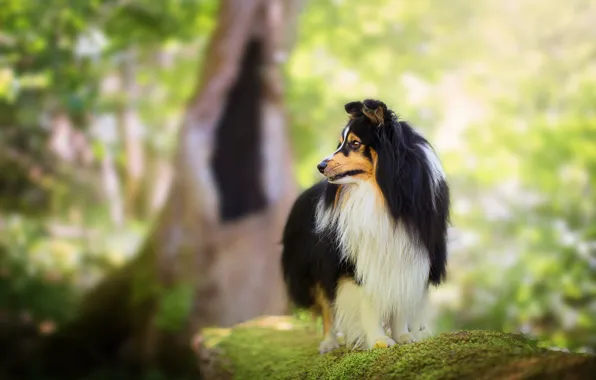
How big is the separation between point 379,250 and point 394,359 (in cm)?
37

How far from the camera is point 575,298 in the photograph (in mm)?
6074

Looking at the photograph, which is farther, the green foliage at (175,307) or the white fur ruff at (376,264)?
the green foliage at (175,307)

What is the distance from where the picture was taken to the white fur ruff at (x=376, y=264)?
199 centimetres

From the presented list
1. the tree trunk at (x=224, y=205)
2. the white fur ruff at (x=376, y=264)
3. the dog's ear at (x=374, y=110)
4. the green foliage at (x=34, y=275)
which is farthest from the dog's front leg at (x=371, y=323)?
the green foliage at (x=34, y=275)

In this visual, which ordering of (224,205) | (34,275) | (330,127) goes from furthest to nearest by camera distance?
(330,127)
(34,275)
(224,205)

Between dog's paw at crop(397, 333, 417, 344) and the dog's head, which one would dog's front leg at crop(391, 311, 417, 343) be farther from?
the dog's head

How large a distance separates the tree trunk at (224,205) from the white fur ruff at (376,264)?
3.23 metres

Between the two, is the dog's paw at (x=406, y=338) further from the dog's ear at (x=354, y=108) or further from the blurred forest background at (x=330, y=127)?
the blurred forest background at (x=330, y=127)

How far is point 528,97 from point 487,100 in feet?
1.97

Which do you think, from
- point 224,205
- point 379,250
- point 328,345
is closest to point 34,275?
point 224,205

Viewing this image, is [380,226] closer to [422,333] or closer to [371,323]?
[371,323]

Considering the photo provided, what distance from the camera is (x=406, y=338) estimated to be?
6.99 ft

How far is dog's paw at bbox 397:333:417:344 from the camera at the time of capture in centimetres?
212

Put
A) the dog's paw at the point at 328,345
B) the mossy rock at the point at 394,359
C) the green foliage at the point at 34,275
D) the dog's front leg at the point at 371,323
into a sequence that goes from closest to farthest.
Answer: the mossy rock at the point at 394,359 < the dog's front leg at the point at 371,323 < the dog's paw at the point at 328,345 < the green foliage at the point at 34,275
